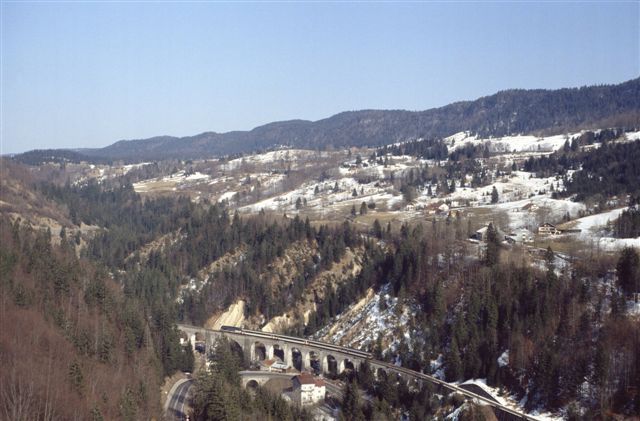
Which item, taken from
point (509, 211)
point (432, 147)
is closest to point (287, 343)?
point (509, 211)

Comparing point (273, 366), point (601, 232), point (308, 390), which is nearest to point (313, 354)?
point (273, 366)

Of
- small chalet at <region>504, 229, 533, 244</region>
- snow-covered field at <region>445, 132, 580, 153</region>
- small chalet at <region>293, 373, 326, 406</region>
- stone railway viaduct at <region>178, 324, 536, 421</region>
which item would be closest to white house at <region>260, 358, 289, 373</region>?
stone railway viaduct at <region>178, 324, 536, 421</region>

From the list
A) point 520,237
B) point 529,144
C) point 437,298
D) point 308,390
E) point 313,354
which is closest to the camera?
point 308,390

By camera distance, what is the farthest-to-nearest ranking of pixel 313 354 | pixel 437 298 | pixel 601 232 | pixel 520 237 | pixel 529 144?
pixel 529 144
pixel 520 237
pixel 601 232
pixel 313 354
pixel 437 298

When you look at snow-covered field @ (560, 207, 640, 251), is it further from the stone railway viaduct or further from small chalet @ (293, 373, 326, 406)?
small chalet @ (293, 373, 326, 406)

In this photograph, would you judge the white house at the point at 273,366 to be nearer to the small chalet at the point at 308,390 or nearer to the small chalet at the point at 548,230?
the small chalet at the point at 308,390

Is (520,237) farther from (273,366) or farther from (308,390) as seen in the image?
(308,390)

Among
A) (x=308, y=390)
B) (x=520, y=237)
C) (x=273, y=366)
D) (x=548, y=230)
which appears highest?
(x=520, y=237)
